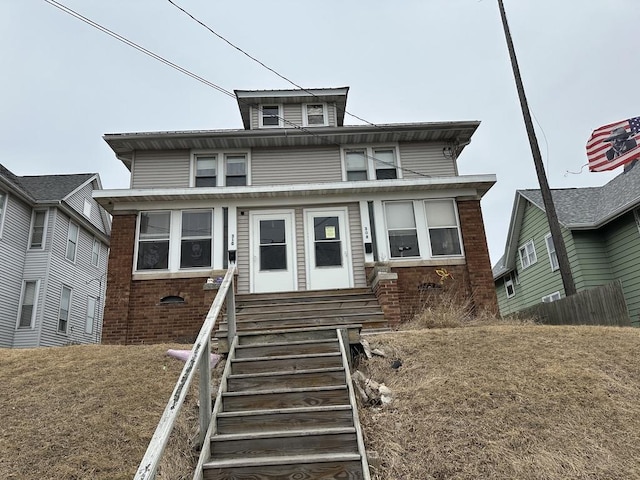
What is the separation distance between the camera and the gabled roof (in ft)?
45.3

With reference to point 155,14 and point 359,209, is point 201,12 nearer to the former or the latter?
point 155,14

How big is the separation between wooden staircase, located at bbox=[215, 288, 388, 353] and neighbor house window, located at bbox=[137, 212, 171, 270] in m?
2.30

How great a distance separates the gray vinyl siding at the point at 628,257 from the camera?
1297cm

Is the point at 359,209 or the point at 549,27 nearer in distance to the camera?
the point at 359,209

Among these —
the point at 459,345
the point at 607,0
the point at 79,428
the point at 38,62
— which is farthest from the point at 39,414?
the point at 607,0

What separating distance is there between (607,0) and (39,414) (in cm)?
2086

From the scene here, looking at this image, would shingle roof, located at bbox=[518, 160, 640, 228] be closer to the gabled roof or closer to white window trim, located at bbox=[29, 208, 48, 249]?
the gabled roof

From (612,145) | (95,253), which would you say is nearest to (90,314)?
(95,253)

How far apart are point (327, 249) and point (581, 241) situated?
8.99m

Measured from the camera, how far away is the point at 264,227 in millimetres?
11133

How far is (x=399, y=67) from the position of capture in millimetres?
15414

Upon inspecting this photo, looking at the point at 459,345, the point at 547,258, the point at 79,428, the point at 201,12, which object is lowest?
the point at 79,428

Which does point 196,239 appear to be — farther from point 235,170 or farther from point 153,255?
point 235,170

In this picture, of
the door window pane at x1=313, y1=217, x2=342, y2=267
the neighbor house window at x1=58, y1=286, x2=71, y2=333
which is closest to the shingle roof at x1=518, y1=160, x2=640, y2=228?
the door window pane at x1=313, y1=217, x2=342, y2=267
